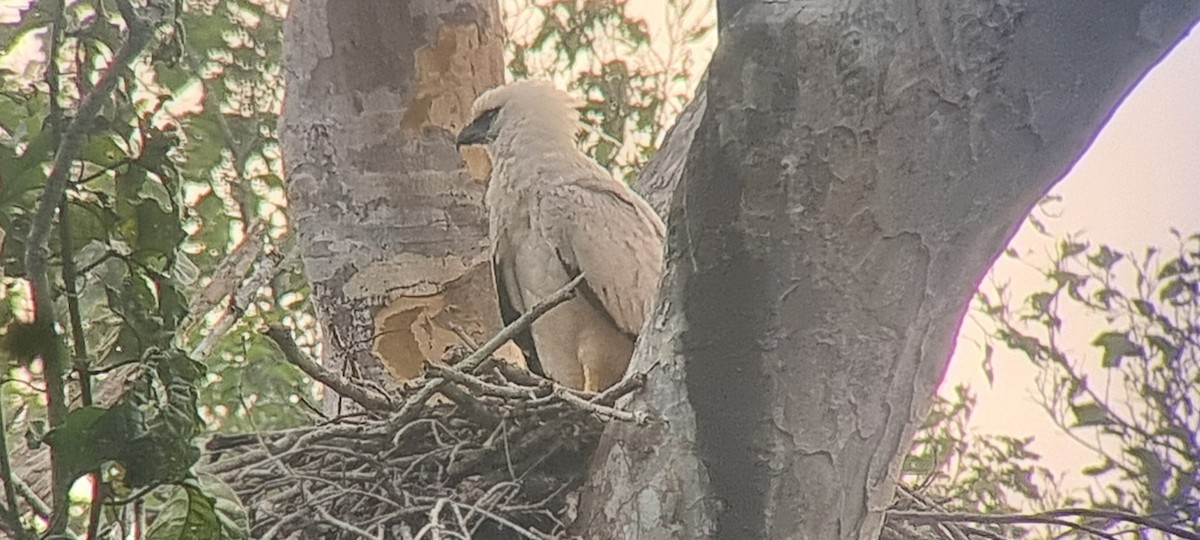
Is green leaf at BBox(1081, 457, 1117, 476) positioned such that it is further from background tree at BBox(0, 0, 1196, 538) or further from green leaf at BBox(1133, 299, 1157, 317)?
green leaf at BBox(1133, 299, 1157, 317)

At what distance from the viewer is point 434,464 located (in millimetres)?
1095

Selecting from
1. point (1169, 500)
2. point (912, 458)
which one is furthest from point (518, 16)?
point (1169, 500)

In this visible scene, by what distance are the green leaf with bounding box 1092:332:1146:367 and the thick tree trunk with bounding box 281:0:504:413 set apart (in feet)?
2.57

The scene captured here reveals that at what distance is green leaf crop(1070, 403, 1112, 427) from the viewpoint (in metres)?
1.50

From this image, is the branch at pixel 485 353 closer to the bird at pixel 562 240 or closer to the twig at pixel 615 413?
the twig at pixel 615 413

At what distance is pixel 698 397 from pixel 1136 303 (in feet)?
3.00

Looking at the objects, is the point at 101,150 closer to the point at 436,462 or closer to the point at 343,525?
the point at 343,525

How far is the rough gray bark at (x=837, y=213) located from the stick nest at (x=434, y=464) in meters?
0.12

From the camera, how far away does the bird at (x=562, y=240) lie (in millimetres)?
1333

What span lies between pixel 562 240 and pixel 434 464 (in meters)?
0.34

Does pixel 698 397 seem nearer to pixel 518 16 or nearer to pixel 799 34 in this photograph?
pixel 799 34

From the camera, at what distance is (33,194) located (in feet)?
1.64

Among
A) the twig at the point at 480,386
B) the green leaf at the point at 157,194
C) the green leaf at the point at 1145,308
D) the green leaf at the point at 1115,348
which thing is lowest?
the green leaf at the point at 157,194

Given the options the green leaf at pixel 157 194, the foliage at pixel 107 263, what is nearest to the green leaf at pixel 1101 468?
the foliage at pixel 107 263
